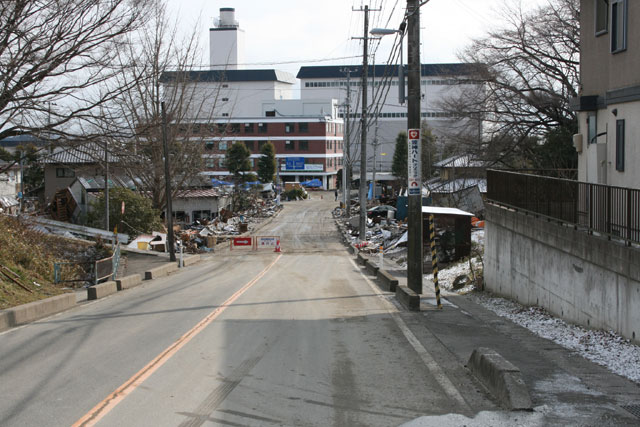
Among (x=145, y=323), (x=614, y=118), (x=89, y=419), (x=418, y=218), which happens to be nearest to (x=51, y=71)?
(x=145, y=323)

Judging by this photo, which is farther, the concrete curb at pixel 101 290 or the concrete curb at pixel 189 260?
the concrete curb at pixel 189 260

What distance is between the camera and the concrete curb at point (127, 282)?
811 inches

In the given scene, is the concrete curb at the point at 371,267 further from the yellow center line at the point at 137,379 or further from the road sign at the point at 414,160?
the yellow center line at the point at 137,379

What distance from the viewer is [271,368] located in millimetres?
8711

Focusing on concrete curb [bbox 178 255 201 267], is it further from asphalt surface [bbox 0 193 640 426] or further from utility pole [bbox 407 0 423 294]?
utility pole [bbox 407 0 423 294]

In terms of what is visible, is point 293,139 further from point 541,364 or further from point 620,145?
point 541,364

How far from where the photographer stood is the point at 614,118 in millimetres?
14609

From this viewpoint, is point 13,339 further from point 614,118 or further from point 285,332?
point 614,118

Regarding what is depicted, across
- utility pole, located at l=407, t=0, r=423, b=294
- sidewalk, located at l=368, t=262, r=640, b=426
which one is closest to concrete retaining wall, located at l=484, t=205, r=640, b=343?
sidewalk, located at l=368, t=262, r=640, b=426

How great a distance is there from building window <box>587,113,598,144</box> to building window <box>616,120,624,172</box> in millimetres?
1442

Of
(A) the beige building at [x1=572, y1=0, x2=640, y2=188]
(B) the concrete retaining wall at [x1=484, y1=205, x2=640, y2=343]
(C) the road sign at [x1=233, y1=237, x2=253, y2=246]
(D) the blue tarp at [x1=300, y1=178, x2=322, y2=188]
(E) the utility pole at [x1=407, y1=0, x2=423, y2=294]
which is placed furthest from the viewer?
(D) the blue tarp at [x1=300, y1=178, x2=322, y2=188]

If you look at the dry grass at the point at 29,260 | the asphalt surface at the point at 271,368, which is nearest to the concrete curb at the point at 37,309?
the asphalt surface at the point at 271,368

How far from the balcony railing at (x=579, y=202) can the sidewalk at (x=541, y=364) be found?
2.28 m

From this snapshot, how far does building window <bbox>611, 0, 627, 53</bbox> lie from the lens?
13.8m
